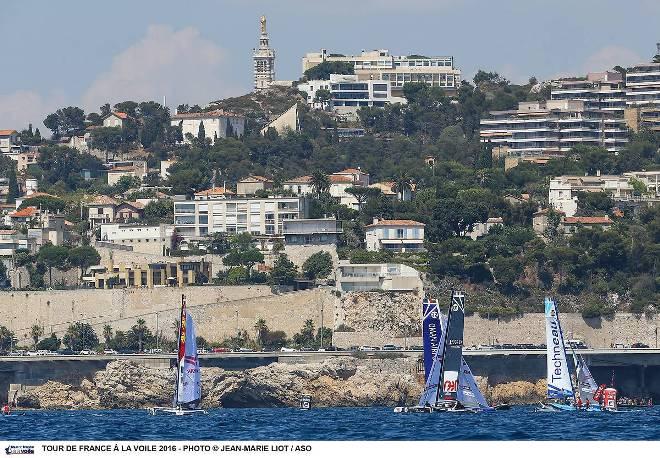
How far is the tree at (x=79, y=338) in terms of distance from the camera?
374 ft

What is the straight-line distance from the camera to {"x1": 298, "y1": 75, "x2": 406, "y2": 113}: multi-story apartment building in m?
180

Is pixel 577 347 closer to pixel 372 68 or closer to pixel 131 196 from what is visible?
pixel 131 196

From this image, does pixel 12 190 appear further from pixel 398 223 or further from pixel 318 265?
pixel 318 265

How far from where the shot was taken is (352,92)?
595ft

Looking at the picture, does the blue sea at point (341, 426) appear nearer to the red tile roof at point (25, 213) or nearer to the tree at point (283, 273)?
the tree at point (283, 273)

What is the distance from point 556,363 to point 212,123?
3303 inches

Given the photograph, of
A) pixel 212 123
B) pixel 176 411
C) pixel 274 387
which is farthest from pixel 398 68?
pixel 176 411

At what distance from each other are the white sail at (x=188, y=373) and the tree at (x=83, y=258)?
127 ft

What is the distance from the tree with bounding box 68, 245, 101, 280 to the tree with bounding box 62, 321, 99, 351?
894 cm

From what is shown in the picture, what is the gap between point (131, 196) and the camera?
483ft

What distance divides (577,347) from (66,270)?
112 feet

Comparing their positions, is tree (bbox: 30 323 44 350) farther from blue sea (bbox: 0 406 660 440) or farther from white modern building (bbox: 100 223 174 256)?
blue sea (bbox: 0 406 660 440)

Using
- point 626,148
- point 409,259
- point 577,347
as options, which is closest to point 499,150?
point 626,148
